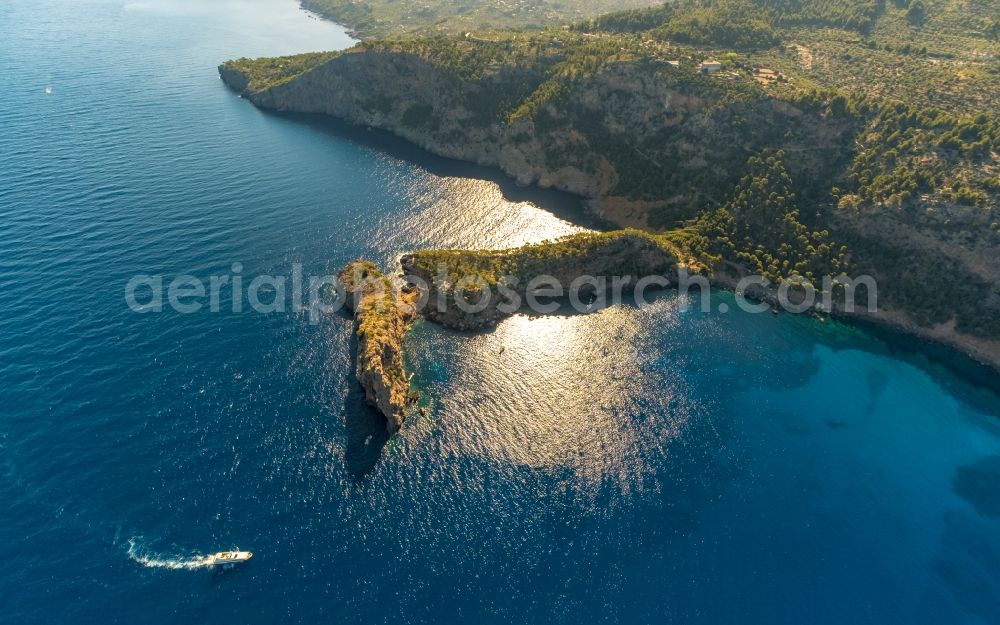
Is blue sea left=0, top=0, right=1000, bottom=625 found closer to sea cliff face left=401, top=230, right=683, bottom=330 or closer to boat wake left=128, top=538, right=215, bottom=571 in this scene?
boat wake left=128, top=538, right=215, bottom=571

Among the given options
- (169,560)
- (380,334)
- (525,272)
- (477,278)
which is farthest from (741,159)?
(169,560)

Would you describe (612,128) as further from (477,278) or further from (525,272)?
(477,278)

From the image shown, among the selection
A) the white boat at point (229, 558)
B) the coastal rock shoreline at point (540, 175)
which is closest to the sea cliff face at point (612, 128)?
the coastal rock shoreline at point (540, 175)

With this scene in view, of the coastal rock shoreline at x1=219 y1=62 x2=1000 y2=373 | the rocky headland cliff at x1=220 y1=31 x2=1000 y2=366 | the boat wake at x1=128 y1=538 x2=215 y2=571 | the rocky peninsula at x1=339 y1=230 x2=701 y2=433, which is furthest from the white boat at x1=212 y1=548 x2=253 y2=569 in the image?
the rocky headland cliff at x1=220 y1=31 x2=1000 y2=366

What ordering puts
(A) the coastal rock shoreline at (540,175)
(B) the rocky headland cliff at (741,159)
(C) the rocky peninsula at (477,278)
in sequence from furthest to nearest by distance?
(B) the rocky headland cliff at (741,159) → (A) the coastal rock shoreline at (540,175) → (C) the rocky peninsula at (477,278)

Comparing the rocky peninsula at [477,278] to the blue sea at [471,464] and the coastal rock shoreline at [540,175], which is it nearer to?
the blue sea at [471,464]

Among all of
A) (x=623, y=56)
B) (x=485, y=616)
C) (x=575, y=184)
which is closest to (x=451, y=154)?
(x=575, y=184)

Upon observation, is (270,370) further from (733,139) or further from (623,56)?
(623,56)
